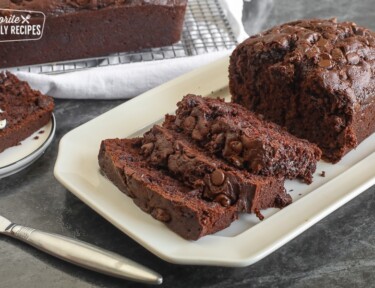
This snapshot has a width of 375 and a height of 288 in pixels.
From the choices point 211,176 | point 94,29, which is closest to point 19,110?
point 94,29

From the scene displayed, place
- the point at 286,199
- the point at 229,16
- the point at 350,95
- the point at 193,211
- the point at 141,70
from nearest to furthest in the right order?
the point at 193,211
the point at 286,199
the point at 350,95
the point at 141,70
the point at 229,16

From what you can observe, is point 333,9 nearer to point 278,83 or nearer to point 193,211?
point 278,83

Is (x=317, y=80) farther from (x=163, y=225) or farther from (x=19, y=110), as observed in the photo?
(x=19, y=110)

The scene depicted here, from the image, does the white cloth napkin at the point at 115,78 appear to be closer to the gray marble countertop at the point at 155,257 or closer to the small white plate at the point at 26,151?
the small white plate at the point at 26,151

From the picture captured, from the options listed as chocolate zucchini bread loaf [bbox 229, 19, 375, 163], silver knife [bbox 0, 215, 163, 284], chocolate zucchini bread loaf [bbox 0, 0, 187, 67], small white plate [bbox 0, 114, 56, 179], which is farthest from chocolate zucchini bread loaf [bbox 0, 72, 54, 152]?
chocolate zucchini bread loaf [bbox 229, 19, 375, 163]

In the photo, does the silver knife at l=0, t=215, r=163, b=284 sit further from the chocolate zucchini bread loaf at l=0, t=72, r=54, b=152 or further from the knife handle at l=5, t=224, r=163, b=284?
the chocolate zucchini bread loaf at l=0, t=72, r=54, b=152

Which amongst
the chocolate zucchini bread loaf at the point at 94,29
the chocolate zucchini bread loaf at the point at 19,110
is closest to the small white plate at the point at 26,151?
the chocolate zucchini bread loaf at the point at 19,110

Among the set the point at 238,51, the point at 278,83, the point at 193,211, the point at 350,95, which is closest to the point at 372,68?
the point at 350,95

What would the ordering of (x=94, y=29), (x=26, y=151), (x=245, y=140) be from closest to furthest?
(x=245, y=140), (x=26, y=151), (x=94, y=29)
